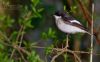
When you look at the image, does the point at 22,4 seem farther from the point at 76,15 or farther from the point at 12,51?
the point at 12,51

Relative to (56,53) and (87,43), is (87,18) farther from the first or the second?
(56,53)

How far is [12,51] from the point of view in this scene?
3938 mm

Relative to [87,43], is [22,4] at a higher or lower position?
higher

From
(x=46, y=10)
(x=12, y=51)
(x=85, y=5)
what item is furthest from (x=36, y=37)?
(x=12, y=51)

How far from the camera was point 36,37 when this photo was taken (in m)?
5.48

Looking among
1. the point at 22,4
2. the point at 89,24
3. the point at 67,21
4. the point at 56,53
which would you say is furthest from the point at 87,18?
the point at 56,53

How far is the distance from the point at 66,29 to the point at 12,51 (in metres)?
0.77

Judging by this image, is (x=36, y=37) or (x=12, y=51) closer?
(x=12, y=51)

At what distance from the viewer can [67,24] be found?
4574 millimetres

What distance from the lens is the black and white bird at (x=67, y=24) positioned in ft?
14.7

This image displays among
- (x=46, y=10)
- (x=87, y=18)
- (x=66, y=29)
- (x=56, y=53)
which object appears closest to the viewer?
(x=56, y=53)

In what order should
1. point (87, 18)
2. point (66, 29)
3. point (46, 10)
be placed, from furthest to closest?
point (46, 10) → point (87, 18) → point (66, 29)

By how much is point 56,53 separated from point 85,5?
1.26 m

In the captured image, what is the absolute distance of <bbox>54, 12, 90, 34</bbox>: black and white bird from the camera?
4.48 metres
